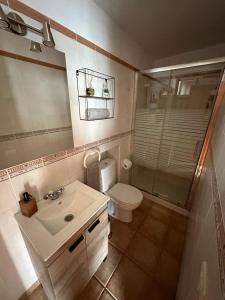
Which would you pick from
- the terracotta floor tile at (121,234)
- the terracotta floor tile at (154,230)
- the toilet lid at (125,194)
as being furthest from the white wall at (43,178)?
the terracotta floor tile at (154,230)

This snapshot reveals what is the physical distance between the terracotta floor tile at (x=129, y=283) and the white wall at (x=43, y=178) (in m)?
0.72

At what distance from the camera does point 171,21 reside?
4.54ft

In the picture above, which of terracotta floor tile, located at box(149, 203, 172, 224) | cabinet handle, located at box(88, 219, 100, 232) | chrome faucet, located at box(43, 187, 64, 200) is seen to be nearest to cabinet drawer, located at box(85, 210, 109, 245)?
cabinet handle, located at box(88, 219, 100, 232)

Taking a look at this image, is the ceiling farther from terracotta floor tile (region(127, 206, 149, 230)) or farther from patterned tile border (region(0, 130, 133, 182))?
terracotta floor tile (region(127, 206, 149, 230))

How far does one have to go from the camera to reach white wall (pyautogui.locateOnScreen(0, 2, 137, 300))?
887 millimetres

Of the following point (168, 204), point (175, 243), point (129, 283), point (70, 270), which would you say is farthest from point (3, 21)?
point (168, 204)

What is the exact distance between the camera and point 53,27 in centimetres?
91

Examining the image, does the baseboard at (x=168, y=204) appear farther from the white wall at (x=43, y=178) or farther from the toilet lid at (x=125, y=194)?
the white wall at (x=43, y=178)

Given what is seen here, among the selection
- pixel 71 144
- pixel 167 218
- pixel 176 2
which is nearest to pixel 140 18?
pixel 176 2

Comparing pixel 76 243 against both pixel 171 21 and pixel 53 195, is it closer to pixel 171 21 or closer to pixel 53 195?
pixel 53 195

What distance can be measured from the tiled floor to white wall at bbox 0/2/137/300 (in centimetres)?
32

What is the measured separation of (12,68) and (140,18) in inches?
53.8

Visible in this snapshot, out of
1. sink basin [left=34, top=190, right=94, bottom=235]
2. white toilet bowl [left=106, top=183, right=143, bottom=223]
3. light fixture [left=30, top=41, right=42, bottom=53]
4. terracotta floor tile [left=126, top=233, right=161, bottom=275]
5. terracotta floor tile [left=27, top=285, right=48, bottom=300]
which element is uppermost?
light fixture [left=30, top=41, right=42, bottom=53]

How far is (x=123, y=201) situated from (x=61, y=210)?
0.81 metres
